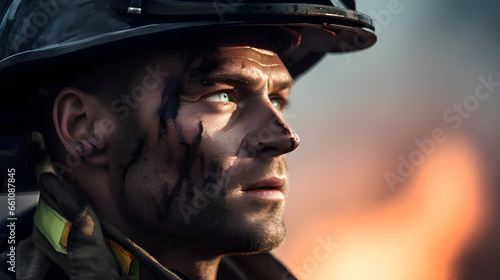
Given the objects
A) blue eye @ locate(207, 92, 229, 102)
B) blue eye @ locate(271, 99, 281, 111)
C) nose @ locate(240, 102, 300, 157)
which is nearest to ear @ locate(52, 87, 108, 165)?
blue eye @ locate(207, 92, 229, 102)

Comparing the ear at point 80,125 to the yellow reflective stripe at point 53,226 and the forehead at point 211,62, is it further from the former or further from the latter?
the forehead at point 211,62

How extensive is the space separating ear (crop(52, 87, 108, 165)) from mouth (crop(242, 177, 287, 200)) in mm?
632

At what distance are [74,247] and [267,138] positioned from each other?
0.87 m

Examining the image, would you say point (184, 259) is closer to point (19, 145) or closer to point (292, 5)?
point (19, 145)

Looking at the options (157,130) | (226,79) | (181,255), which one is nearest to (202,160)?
(157,130)

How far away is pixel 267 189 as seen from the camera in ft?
7.43

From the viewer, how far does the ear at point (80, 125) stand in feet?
7.54

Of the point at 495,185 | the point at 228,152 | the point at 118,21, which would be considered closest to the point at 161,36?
the point at 118,21

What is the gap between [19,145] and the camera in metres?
2.52

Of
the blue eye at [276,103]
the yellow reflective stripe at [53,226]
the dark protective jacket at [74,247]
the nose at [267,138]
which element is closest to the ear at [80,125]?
the dark protective jacket at [74,247]

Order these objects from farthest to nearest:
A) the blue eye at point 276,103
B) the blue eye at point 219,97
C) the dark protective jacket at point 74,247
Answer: the blue eye at point 276,103 → the blue eye at point 219,97 → the dark protective jacket at point 74,247

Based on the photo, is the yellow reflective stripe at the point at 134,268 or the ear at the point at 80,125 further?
the ear at the point at 80,125

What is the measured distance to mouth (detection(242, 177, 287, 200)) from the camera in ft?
7.29

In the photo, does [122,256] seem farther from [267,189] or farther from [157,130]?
[267,189]
